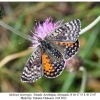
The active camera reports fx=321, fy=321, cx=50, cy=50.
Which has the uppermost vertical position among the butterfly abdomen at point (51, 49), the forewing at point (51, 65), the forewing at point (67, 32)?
the forewing at point (67, 32)

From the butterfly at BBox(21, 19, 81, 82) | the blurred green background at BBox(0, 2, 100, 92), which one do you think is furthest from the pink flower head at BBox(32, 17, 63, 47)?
the blurred green background at BBox(0, 2, 100, 92)

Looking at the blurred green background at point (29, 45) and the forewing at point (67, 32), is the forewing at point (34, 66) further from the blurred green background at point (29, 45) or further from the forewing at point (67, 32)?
the blurred green background at point (29, 45)

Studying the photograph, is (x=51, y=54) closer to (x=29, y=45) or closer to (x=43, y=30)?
(x=43, y=30)

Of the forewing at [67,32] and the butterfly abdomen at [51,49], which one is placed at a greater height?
the forewing at [67,32]

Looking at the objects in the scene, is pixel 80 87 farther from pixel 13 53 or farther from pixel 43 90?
pixel 13 53

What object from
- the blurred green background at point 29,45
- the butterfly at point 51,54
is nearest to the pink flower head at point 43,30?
the butterfly at point 51,54

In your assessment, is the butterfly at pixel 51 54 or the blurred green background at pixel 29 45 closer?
the butterfly at pixel 51 54

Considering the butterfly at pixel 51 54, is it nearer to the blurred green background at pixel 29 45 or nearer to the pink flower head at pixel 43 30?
the pink flower head at pixel 43 30
